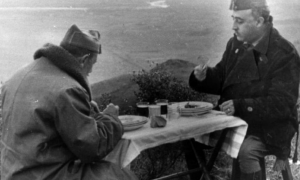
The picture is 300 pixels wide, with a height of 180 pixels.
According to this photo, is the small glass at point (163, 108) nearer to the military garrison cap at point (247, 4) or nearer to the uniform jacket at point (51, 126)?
the uniform jacket at point (51, 126)

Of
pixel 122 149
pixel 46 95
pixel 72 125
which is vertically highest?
pixel 46 95

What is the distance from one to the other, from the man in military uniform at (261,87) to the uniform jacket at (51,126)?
4.66ft

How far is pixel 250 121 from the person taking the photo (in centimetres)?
368

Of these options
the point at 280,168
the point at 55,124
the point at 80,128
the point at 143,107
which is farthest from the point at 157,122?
the point at 280,168

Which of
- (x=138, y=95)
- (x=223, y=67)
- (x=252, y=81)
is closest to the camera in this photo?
(x=252, y=81)

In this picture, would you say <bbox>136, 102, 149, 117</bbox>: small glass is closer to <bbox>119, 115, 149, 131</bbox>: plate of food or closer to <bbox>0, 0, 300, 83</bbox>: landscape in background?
<bbox>119, 115, 149, 131</bbox>: plate of food

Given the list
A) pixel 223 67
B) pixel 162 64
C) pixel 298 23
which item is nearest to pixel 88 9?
pixel 162 64

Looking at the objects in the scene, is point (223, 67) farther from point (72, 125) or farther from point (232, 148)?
point (72, 125)

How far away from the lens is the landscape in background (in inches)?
200

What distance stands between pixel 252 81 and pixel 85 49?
1748 mm

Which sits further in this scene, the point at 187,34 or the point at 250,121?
the point at 187,34

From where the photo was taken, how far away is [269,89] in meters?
3.61

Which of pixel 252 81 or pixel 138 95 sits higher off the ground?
pixel 252 81

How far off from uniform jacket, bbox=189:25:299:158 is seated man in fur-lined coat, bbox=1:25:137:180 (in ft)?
4.71
